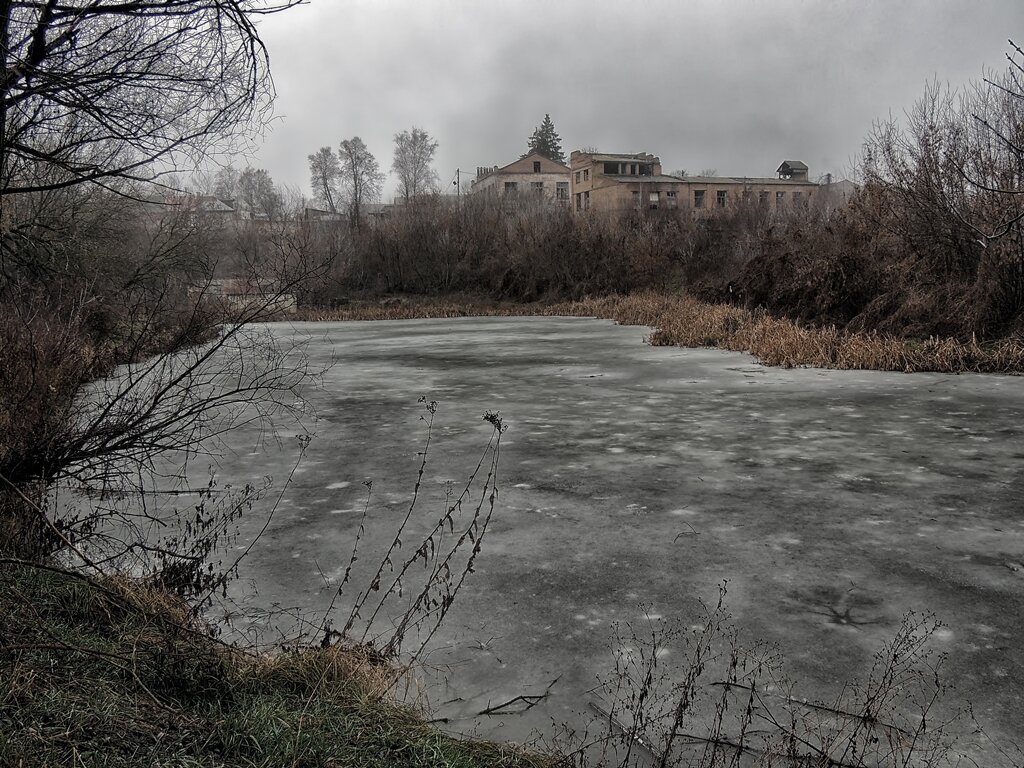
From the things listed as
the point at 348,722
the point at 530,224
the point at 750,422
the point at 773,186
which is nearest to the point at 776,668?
the point at 348,722

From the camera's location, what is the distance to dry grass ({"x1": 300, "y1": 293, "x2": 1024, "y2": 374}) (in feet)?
41.9

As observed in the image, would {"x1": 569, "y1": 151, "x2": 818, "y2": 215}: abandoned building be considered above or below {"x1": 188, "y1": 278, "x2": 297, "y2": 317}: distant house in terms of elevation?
above

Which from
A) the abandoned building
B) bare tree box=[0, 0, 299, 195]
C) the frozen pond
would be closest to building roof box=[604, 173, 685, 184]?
the abandoned building

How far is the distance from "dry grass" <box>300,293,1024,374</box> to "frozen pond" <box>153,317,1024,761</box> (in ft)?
4.82

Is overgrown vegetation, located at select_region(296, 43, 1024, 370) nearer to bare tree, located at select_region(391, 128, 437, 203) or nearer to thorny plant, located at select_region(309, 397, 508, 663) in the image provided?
thorny plant, located at select_region(309, 397, 508, 663)

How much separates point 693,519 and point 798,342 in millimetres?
10141

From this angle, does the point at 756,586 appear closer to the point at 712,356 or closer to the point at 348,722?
the point at 348,722

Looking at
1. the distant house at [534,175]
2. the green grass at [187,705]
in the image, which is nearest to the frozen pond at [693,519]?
the green grass at [187,705]

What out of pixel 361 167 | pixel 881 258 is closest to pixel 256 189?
pixel 361 167

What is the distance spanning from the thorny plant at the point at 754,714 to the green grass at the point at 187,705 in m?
0.45

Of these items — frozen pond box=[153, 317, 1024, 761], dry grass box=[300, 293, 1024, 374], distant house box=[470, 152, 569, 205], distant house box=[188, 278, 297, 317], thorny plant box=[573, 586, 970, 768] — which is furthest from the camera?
distant house box=[470, 152, 569, 205]

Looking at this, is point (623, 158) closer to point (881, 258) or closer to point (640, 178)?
point (640, 178)

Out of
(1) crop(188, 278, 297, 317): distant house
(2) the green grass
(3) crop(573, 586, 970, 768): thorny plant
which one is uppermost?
(1) crop(188, 278, 297, 317): distant house

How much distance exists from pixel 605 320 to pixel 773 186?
2042 inches
